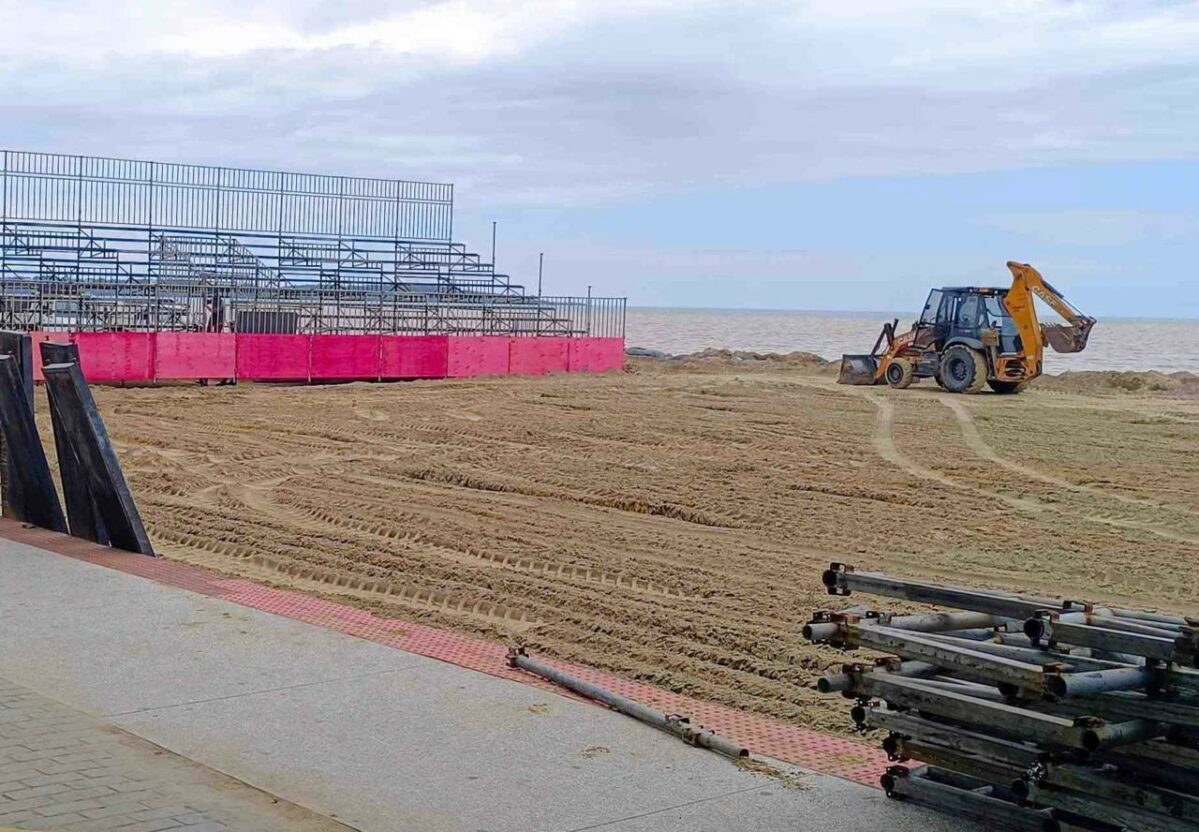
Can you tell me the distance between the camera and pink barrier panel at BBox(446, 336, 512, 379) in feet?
116

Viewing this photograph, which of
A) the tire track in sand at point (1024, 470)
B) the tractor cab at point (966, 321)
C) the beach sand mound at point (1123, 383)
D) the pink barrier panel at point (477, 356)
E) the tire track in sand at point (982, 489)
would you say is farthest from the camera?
the beach sand mound at point (1123, 383)

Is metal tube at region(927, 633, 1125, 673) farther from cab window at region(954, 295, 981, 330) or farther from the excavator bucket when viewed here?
the excavator bucket

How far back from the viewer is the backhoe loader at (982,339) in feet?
106

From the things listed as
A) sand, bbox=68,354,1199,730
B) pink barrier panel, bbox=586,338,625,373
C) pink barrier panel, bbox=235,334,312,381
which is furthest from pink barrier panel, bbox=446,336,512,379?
sand, bbox=68,354,1199,730

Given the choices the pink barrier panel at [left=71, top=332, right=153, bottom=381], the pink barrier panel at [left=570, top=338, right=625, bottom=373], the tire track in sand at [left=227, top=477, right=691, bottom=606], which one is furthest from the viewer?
the pink barrier panel at [left=570, top=338, right=625, bottom=373]

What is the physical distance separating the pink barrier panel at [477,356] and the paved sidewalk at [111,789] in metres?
28.4

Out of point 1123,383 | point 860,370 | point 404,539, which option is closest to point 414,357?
point 860,370

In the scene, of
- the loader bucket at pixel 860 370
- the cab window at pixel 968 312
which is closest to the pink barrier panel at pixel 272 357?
the loader bucket at pixel 860 370

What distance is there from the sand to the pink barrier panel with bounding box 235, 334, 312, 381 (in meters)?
3.86

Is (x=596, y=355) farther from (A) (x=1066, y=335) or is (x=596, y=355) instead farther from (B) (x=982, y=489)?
(B) (x=982, y=489)

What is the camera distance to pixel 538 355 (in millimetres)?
36969

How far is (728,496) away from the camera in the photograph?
16.1 meters

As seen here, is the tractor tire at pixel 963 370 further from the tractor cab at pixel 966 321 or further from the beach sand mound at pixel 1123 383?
the beach sand mound at pixel 1123 383

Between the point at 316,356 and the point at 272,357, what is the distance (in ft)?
3.43
